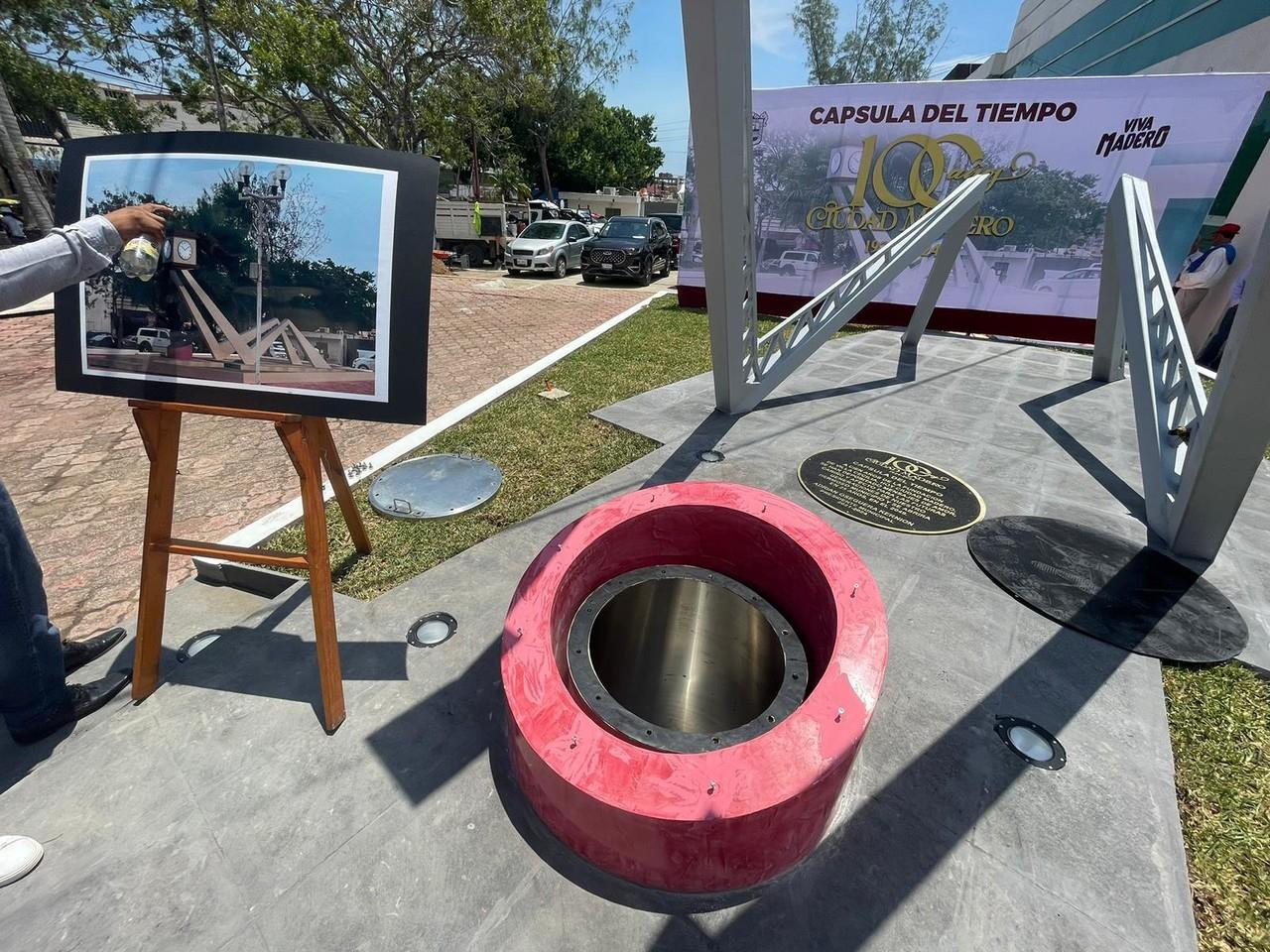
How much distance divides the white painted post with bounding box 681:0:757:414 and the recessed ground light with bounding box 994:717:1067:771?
327cm

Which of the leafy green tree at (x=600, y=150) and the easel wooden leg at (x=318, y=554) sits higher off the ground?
the leafy green tree at (x=600, y=150)

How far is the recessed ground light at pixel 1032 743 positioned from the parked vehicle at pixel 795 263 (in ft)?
34.7

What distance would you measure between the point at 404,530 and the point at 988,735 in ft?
11.9

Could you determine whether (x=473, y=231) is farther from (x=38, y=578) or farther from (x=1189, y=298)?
(x=38, y=578)

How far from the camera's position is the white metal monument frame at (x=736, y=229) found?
316 cm

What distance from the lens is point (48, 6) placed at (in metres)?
20.1

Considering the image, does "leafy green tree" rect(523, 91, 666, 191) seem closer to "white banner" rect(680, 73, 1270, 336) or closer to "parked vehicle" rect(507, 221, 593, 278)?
"parked vehicle" rect(507, 221, 593, 278)

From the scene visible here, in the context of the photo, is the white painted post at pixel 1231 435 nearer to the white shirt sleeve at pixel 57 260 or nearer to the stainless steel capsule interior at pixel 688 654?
the stainless steel capsule interior at pixel 688 654

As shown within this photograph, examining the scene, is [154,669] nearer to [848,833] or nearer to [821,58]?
[848,833]

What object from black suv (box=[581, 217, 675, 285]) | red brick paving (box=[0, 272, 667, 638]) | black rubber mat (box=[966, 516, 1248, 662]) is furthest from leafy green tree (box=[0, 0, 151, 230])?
black rubber mat (box=[966, 516, 1248, 662])

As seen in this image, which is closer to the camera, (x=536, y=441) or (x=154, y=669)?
(x=154, y=669)

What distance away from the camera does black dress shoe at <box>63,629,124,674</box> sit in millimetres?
2607

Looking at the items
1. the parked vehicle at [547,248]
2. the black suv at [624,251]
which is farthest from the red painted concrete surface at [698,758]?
the parked vehicle at [547,248]

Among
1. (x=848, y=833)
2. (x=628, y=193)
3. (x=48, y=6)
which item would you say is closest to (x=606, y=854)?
(x=848, y=833)
